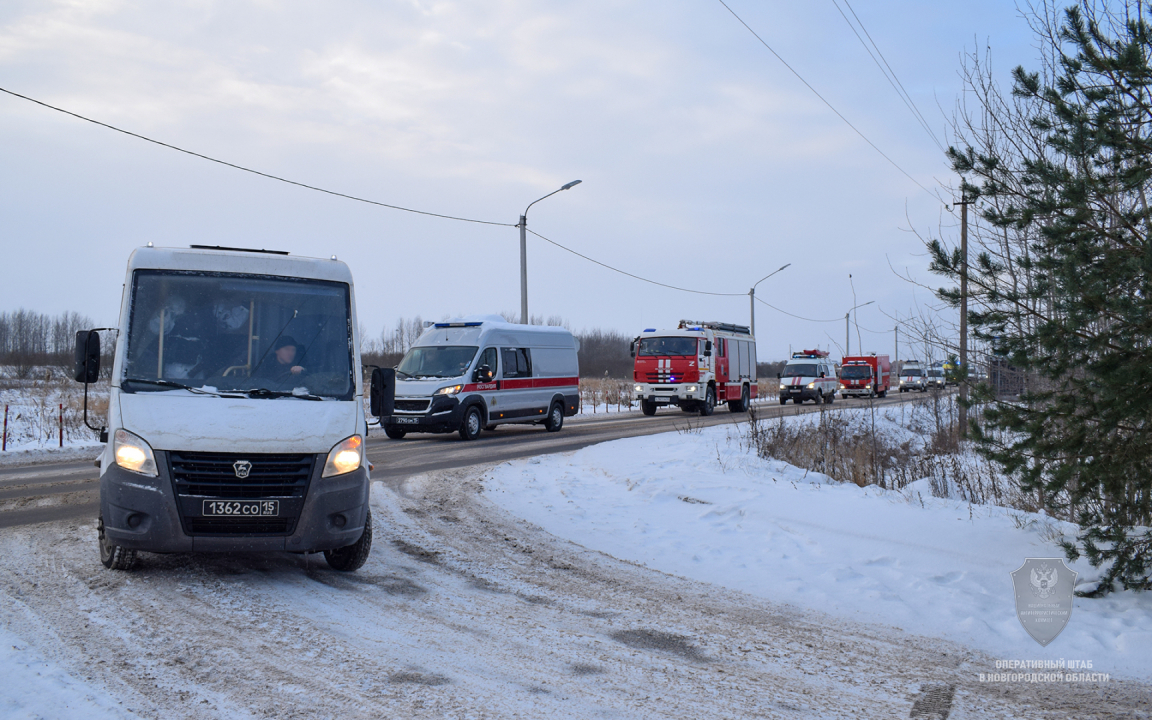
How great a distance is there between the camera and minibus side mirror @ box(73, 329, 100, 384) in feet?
19.6

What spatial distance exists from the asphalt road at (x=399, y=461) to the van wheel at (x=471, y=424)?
242 mm

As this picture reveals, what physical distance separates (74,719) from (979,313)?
6141 mm

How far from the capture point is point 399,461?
46.3ft

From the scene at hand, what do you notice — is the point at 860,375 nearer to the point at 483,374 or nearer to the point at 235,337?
the point at 483,374

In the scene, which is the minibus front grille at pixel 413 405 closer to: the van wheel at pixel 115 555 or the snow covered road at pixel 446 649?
the snow covered road at pixel 446 649

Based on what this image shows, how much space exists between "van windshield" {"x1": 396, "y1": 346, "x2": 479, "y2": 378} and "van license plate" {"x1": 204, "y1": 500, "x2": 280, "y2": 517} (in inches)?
491

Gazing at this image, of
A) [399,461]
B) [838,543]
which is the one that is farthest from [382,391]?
[399,461]

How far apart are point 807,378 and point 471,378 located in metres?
25.1

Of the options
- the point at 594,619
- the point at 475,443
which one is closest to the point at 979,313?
the point at 594,619

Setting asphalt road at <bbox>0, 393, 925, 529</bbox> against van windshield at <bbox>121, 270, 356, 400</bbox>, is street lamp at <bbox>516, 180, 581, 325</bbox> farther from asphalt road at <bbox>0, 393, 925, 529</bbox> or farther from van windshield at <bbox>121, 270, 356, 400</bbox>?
van windshield at <bbox>121, 270, 356, 400</bbox>

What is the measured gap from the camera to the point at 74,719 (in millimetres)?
3389

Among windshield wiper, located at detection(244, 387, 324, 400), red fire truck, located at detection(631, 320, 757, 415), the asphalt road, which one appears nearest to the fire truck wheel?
red fire truck, located at detection(631, 320, 757, 415)

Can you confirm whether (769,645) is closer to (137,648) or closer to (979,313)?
(979,313)

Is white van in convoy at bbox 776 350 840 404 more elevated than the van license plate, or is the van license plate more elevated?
white van in convoy at bbox 776 350 840 404
